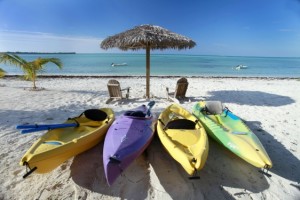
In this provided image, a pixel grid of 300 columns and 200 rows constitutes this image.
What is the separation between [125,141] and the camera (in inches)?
96.0

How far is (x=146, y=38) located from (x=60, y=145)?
4.13 metres

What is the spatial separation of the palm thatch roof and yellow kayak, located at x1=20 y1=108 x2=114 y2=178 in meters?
3.08

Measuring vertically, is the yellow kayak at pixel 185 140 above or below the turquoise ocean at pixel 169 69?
above

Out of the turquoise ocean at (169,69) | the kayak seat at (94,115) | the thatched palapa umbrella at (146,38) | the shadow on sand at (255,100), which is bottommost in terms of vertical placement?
the turquoise ocean at (169,69)

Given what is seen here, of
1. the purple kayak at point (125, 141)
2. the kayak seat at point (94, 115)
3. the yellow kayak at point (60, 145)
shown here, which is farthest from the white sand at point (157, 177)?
the kayak seat at point (94, 115)

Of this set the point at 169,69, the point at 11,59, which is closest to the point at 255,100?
the point at 11,59

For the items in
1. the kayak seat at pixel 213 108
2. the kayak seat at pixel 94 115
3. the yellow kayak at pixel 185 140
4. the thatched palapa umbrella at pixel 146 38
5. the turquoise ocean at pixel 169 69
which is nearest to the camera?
the yellow kayak at pixel 185 140

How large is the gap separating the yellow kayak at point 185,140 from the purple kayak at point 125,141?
263 millimetres

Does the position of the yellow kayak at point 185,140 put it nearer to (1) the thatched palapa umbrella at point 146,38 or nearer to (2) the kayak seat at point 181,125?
(2) the kayak seat at point 181,125

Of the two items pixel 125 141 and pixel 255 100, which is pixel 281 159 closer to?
pixel 125 141

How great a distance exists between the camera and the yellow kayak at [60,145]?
2.11m

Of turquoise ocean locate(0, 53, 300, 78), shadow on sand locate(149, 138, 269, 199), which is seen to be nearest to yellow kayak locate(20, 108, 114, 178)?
shadow on sand locate(149, 138, 269, 199)

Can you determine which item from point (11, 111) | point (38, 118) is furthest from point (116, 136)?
point (11, 111)

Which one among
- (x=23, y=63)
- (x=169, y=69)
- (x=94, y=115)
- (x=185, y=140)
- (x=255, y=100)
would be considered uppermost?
(x=23, y=63)
